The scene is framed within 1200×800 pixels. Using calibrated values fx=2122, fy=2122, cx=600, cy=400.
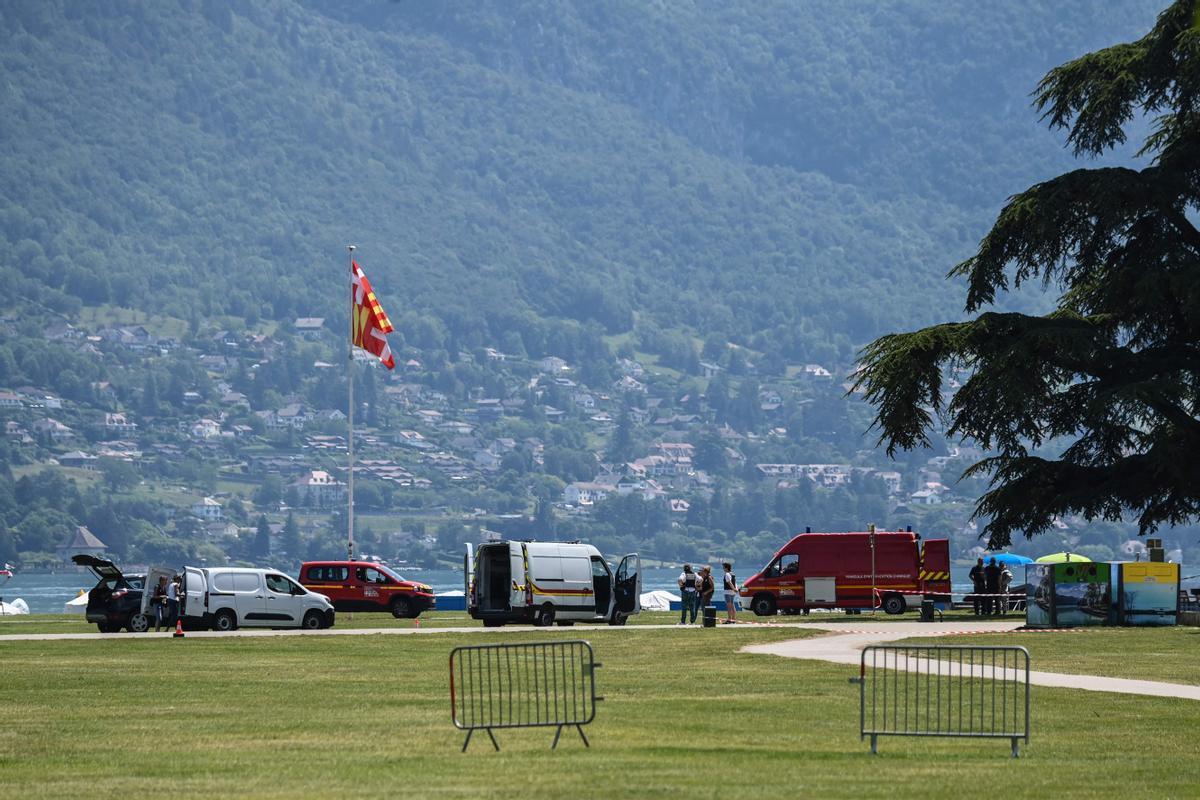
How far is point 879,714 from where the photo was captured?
22.2 metres

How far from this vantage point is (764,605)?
58.5m

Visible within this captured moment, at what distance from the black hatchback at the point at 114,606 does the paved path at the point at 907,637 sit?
14712mm

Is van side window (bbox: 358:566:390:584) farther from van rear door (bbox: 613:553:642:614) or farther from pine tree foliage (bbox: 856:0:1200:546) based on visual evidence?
pine tree foliage (bbox: 856:0:1200:546)

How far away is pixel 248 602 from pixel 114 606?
2.92 metres

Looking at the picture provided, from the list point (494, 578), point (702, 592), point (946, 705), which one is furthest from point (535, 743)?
point (702, 592)

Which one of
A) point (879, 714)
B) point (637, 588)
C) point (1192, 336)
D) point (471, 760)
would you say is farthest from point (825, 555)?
point (471, 760)

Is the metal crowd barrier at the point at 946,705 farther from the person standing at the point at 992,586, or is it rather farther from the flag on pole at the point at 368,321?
the flag on pole at the point at 368,321

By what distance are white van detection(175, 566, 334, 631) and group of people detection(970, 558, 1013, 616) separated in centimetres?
1711

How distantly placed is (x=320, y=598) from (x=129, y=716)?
82.6 ft

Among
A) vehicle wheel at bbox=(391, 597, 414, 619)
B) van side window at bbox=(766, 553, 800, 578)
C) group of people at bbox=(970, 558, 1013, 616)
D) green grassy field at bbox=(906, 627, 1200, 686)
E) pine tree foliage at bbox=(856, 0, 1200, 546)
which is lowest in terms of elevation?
green grassy field at bbox=(906, 627, 1200, 686)

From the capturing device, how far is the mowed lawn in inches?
652

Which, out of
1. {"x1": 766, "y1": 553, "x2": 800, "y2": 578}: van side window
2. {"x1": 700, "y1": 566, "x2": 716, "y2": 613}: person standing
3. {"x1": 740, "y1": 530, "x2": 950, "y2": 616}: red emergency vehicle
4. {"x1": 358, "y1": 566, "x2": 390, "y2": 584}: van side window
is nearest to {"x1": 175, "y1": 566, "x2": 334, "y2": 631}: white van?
{"x1": 700, "y1": 566, "x2": 716, "y2": 613}: person standing

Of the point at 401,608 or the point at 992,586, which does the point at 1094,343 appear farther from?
the point at 401,608

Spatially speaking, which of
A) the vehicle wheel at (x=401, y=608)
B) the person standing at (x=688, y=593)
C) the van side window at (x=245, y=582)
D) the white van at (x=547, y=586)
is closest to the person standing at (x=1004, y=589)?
the person standing at (x=688, y=593)
